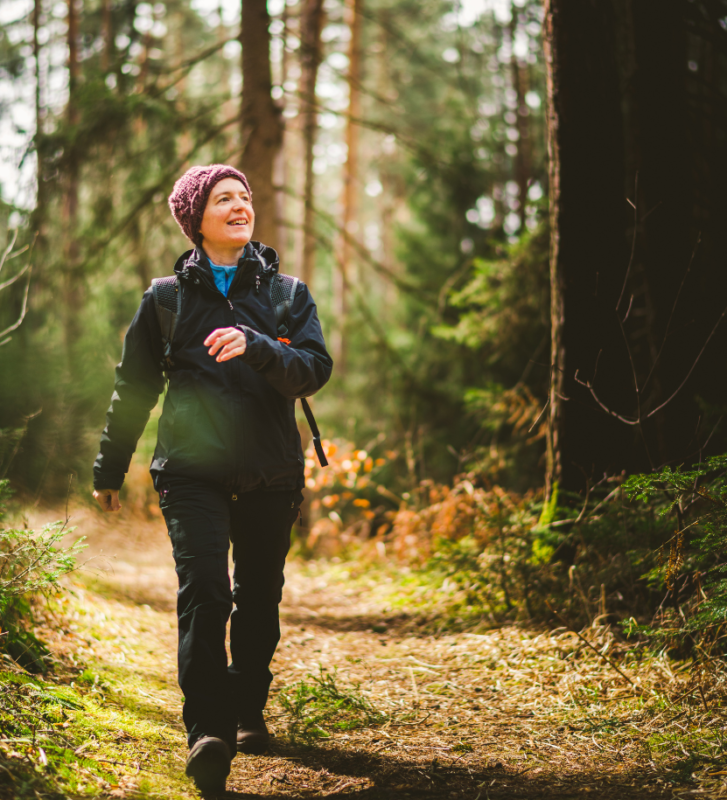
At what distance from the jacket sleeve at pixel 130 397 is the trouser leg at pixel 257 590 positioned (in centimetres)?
51

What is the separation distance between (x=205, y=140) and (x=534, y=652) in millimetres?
5699

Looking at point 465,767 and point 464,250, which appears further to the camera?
point 464,250

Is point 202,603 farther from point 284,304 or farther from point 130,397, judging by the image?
point 284,304

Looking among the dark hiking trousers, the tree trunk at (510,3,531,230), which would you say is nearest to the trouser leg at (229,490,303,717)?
the dark hiking trousers

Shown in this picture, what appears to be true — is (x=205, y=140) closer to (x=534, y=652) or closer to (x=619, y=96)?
(x=619, y=96)

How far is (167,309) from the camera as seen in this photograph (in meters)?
2.75

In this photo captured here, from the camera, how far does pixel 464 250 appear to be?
1195 centimetres

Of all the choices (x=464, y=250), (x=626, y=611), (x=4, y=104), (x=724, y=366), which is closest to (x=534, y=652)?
(x=626, y=611)

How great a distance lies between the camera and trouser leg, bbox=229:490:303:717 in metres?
2.74

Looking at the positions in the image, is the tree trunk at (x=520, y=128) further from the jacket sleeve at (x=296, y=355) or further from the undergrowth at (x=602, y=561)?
the jacket sleeve at (x=296, y=355)

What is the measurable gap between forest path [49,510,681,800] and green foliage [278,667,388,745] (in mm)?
16

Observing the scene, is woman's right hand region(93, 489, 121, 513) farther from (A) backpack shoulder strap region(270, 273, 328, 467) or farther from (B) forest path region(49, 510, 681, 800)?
(A) backpack shoulder strap region(270, 273, 328, 467)

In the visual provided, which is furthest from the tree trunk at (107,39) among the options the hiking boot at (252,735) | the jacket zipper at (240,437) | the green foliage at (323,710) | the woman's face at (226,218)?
the hiking boot at (252,735)

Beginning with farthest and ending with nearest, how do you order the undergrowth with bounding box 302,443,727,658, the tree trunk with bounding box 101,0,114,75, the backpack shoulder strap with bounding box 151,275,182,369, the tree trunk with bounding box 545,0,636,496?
the tree trunk with bounding box 101,0,114,75 < the tree trunk with bounding box 545,0,636,496 < the undergrowth with bounding box 302,443,727,658 < the backpack shoulder strap with bounding box 151,275,182,369
